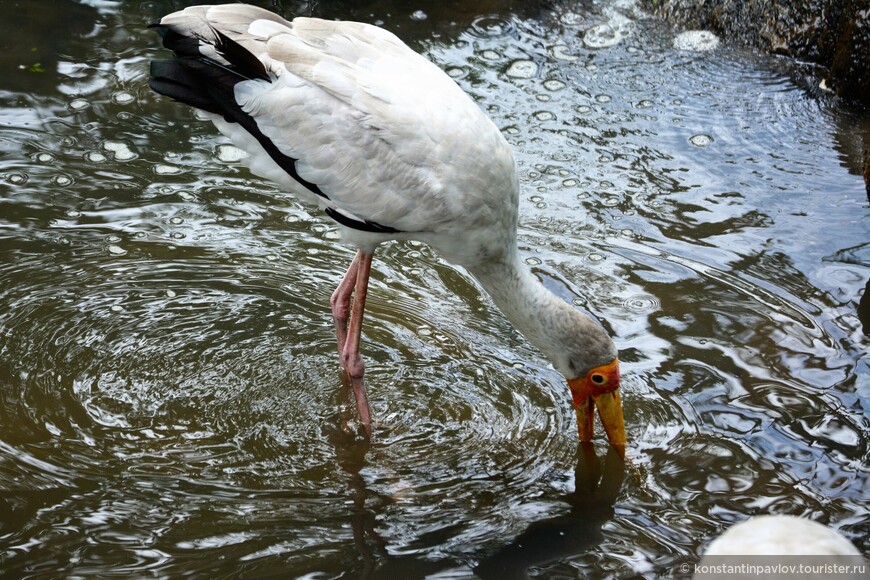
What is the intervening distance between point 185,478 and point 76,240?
1.72m

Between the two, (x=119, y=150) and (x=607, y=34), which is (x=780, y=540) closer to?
(x=119, y=150)

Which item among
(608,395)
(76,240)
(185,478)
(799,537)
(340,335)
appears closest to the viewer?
(799,537)

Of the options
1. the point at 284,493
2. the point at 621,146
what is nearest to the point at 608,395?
the point at 284,493

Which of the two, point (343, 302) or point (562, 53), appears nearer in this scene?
point (343, 302)

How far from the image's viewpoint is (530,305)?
3850 mm

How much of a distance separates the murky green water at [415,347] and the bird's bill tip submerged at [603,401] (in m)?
0.08

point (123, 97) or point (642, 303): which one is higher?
point (123, 97)

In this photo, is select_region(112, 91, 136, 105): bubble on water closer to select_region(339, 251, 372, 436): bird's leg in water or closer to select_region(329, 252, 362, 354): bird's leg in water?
select_region(329, 252, 362, 354): bird's leg in water

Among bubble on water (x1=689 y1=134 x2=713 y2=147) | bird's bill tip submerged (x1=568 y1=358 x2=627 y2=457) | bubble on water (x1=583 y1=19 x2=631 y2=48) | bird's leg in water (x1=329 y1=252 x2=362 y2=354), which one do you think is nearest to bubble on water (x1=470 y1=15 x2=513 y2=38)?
bubble on water (x1=583 y1=19 x2=631 y2=48)

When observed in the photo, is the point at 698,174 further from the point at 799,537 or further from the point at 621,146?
the point at 799,537

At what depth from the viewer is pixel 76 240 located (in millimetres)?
4559

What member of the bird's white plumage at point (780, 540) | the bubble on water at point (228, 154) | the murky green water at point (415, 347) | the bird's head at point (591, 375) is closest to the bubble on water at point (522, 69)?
the murky green water at point (415, 347)

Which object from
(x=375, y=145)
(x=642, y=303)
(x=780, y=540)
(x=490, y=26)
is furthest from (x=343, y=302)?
(x=490, y=26)

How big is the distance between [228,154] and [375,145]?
195 centimetres
